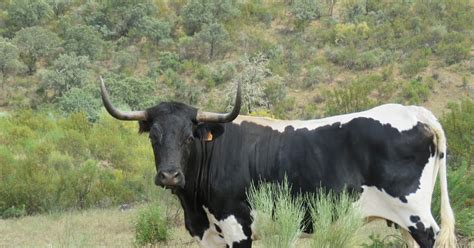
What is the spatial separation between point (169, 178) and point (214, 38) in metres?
37.1

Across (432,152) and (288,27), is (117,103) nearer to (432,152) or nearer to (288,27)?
(288,27)

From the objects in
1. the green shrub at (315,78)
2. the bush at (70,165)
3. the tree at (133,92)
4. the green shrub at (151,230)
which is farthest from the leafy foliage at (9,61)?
the green shrub at (151,230)

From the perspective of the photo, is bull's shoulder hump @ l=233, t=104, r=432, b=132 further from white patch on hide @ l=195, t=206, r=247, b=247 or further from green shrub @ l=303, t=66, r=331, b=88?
green shrub @ l=303, t=66, r=331, b=88

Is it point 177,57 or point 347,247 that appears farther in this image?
point 177,57

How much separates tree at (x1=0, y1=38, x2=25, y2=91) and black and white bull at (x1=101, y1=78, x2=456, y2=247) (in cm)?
3417

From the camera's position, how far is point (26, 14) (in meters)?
45.8

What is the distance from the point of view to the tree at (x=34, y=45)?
41031mm

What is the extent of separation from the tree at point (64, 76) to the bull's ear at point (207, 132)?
31069mm

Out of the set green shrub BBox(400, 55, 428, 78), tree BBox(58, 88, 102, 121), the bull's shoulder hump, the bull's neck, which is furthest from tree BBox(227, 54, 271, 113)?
the bull's neck

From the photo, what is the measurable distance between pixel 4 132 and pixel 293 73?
64.3 feet

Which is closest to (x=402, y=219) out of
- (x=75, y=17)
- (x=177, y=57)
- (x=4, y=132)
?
(x=4, y=132)

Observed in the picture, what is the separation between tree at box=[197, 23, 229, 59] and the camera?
42281 mm

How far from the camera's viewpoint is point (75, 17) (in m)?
47.0

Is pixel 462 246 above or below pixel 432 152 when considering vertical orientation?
below
